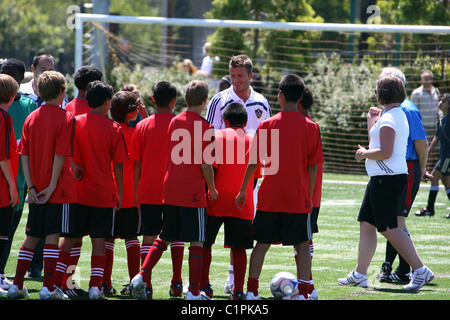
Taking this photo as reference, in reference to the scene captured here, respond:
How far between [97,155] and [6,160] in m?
0.78

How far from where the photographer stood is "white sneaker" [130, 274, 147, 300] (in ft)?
19.3

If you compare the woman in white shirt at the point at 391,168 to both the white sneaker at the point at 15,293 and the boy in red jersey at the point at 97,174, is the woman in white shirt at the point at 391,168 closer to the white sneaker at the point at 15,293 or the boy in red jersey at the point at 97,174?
the boy in red jersey at the point at 97,174

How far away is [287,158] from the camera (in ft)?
19.6

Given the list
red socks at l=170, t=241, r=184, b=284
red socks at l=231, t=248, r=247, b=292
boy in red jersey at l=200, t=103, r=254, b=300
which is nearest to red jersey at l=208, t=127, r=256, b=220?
boy in red jersey at l=200, t=103, r=254, b=300

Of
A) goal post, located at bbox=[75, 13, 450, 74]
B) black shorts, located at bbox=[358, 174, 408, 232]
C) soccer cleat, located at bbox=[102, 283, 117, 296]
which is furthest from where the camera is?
goal post, located at bbox=[75, 13, 450, 74]

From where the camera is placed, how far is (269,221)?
19.8 ft

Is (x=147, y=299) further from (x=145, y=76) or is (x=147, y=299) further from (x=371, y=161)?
(x=145, y=76)

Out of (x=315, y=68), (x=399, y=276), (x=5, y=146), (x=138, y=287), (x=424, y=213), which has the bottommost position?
(x=424, y=213)

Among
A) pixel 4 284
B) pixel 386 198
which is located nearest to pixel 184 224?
pixel 4 284

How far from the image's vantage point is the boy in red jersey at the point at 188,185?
5.98 meters

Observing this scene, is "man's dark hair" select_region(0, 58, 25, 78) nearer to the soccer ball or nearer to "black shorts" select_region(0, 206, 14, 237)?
"black shorts" select_region(0, 206, 14, 237)

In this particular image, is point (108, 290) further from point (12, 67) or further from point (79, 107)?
point (12, 67)

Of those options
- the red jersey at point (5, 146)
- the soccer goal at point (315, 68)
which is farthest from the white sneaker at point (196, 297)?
the soccer goal at point (315, 68)

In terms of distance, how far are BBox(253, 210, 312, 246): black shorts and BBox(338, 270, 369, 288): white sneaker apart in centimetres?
116
